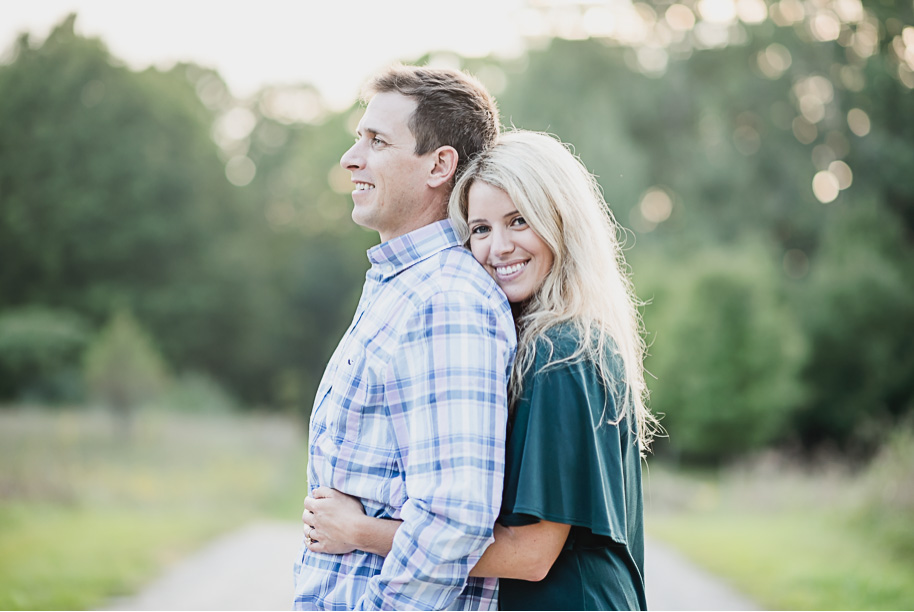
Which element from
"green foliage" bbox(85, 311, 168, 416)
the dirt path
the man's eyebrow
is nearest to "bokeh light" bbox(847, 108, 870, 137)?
the dirt path

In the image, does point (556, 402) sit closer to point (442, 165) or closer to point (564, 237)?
point (564, 237)

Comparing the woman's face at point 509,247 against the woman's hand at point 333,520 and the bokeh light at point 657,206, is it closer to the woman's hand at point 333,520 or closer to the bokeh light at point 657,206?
the woman's hand at point 333,520

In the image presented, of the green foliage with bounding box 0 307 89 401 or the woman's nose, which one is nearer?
the woman's nose

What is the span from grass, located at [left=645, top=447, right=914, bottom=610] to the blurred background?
0.08m

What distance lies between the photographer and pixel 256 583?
8.14 m

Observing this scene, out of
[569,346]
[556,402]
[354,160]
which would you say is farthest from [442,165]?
[556,402]

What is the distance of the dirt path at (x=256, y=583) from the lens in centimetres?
740

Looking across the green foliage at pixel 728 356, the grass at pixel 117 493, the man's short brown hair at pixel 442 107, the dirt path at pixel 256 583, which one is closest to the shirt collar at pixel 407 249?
the man's short brown hair at pixel 442 107

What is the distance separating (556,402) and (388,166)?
3.13ft

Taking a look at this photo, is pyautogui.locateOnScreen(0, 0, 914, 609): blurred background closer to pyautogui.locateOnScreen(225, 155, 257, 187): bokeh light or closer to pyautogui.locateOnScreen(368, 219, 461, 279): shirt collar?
pyautogui.locateOnScreen(225, 155, 257, 187): bokeh light

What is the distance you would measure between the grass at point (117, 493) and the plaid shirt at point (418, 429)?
569 cm

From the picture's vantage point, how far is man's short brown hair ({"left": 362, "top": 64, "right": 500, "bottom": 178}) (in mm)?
2811

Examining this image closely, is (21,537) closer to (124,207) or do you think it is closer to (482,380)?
(482,380)

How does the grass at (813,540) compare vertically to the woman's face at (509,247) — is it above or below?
Result: below
